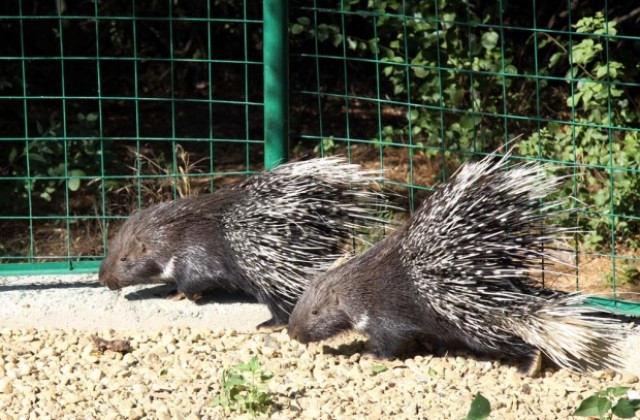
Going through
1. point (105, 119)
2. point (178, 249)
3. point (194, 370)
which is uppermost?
point (105, 119)

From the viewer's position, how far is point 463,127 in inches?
251

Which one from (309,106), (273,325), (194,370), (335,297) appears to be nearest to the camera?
(194,370)

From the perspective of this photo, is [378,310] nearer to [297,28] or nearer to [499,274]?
[499,274]

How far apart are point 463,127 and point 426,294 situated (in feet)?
5.67

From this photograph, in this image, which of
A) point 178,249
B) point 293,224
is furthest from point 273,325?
point 178,249

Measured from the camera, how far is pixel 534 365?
480cm

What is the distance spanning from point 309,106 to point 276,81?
3253 mm

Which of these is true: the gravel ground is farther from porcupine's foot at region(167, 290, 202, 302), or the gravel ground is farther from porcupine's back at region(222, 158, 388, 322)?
porcupine's back at region(222, 158, 388, 322)

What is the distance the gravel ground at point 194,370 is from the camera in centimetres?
453

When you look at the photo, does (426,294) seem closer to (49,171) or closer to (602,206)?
(602,206)

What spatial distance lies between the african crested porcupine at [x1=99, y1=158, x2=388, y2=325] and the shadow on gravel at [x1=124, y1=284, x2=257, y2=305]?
0.07 metres

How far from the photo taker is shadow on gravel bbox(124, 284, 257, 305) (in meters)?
5.64

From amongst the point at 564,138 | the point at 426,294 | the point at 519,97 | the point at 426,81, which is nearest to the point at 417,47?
the point at 426,81

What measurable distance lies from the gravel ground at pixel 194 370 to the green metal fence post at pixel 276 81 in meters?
0.78
